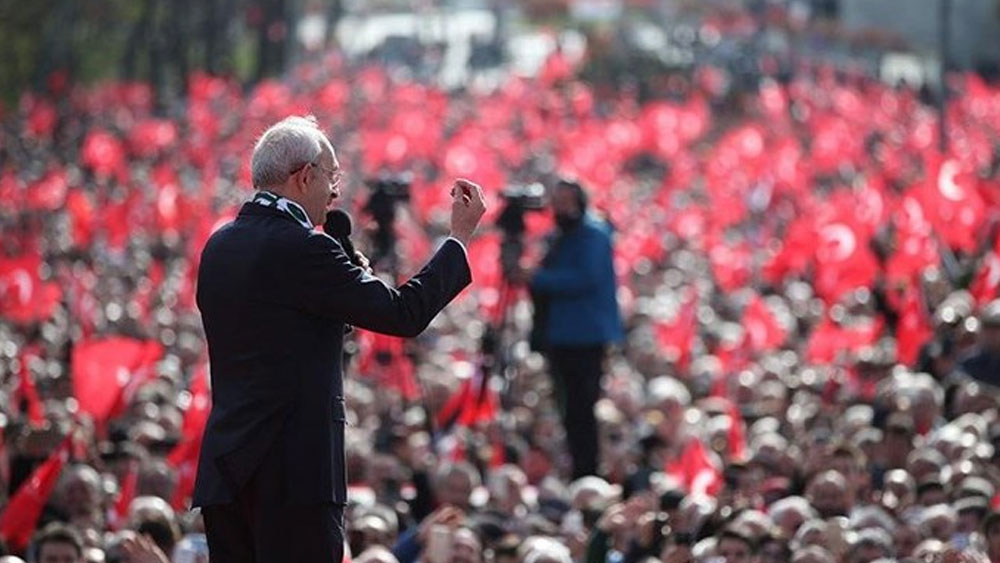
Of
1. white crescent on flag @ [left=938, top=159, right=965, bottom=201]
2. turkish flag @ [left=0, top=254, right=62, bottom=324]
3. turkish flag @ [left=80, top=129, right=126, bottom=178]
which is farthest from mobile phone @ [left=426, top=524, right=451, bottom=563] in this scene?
turkish flag @ [left=80, top=129, right=126, bottom=178]

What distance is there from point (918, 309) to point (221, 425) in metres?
12.5

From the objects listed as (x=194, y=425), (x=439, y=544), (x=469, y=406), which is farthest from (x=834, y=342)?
(x=439, y=544)

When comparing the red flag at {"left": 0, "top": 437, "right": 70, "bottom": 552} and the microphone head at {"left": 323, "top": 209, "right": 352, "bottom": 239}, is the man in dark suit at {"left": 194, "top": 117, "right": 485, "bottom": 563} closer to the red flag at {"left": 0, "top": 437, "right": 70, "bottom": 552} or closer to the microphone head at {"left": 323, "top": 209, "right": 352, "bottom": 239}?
the microphone head at {"left": 323, "top": 209, "right": 352, "bottom": 239}

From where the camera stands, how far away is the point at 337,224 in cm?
901

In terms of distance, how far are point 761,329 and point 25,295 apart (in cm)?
524

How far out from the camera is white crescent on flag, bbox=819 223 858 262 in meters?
24.6

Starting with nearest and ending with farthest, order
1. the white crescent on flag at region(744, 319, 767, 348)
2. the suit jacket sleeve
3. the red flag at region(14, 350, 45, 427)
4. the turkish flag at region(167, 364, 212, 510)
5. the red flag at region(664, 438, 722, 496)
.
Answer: the suit jacket sleeve → the turkish flag at region(167, 364, 212, 510) → the red flag at region(664, 438, 722, 496) → the red flag at region(14, 350, 45, 427) → the white crescent on flag at region(744, 319, 767, 348)

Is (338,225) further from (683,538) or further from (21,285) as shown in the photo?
(21,285)

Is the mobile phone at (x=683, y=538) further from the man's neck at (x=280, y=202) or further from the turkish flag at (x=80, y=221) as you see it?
the turkish flag at (x=80, y=221)

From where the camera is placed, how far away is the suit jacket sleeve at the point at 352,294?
27.5ft

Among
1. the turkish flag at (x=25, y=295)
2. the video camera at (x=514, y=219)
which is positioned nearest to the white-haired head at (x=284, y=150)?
the video camera at (x=514, y=219)

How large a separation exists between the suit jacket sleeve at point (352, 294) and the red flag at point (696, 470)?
752cm

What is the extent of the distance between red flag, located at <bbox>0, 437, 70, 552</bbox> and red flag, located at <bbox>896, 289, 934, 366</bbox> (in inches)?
311

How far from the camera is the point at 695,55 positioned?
68938 millimetres
